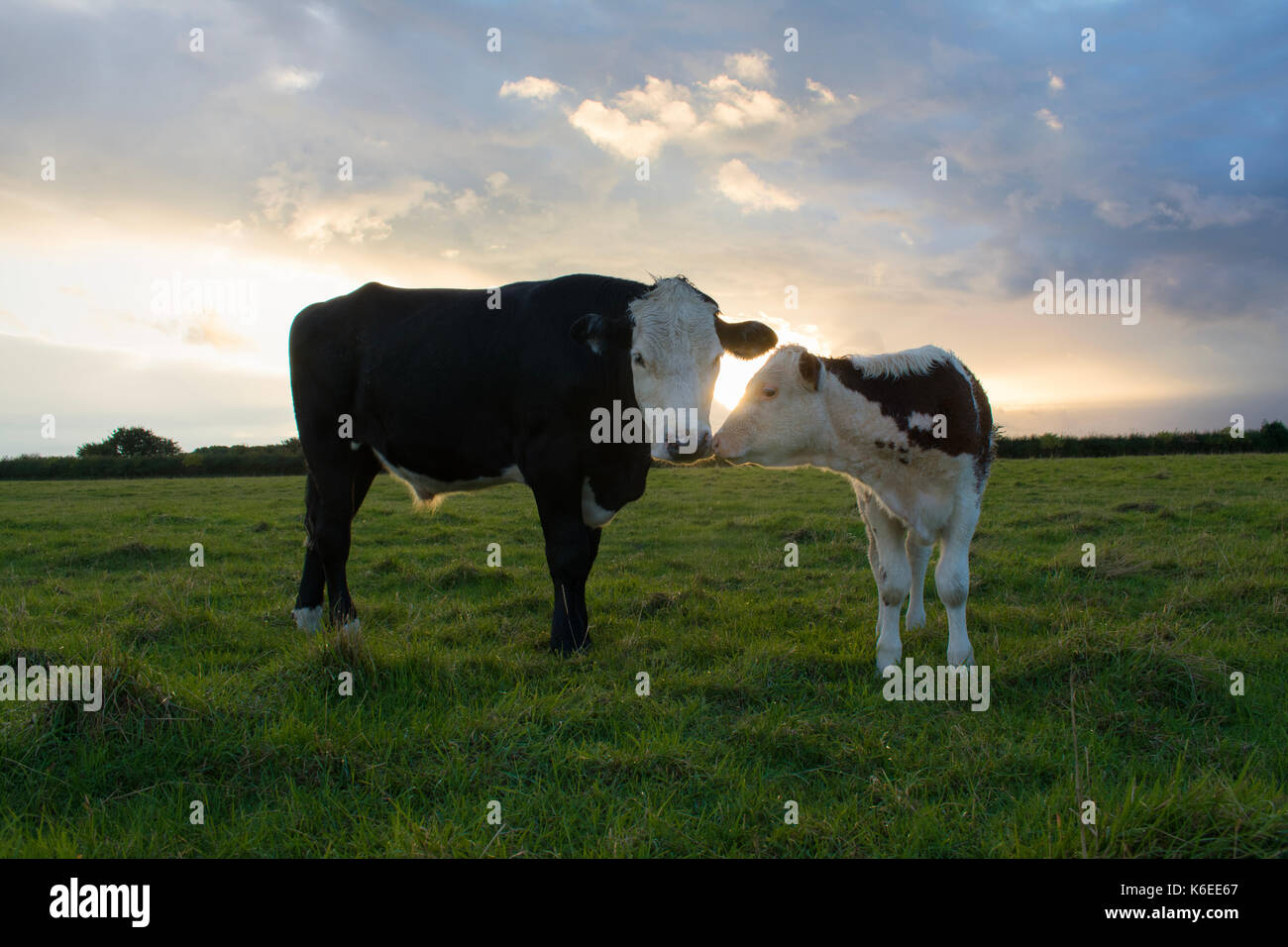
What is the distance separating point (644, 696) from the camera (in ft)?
15.4

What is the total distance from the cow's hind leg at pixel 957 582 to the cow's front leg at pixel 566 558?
248cm

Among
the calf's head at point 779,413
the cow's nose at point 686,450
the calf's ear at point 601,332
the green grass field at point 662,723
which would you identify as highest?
the calf's ear at point 601,332

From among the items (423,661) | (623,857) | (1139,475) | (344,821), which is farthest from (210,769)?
(1139,475)

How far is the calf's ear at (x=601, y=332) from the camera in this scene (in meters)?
5.48

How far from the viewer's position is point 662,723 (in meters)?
4.23

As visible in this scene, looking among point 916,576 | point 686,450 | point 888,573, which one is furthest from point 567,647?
point 916,576

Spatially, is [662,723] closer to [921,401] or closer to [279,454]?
[921,401]

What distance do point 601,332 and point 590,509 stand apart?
133 centimetres

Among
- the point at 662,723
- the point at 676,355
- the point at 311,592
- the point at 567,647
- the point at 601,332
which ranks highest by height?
the point at 601,332

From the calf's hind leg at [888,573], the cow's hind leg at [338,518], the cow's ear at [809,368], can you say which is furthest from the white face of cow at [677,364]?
the cow's hind leg at [338,518]

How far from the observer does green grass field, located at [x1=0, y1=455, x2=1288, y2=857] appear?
3176mm

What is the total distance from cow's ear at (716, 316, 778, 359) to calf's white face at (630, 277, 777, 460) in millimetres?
125

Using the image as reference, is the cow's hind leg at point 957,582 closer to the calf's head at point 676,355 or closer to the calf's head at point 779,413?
the calf's head at point 779,413
